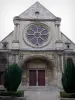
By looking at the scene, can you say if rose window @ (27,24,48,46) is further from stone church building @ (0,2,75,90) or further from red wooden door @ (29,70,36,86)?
red wooden door @ (29,70,36,86)

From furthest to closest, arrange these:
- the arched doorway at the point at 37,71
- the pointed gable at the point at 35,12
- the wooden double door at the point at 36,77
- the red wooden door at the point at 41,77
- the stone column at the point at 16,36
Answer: the pointed gable at the point at 35,12
the red wooden door at the point at 41,77
the wooden double door at the point at 36,77
the arched doorway at the point at 37,71
the stone column at the point at 16,36

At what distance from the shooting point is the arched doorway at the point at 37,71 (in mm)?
24375

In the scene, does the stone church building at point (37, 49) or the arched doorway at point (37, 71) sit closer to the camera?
the stone church building at point (37, 49)

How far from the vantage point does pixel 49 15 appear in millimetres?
26531

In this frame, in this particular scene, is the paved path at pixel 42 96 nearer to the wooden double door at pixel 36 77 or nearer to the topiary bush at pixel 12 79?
the topiary bush at pixel 12 79

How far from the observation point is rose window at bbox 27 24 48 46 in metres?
25.2

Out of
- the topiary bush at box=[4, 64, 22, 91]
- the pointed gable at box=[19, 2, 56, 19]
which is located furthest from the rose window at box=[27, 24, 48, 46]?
the topiary bush at box=[4, 64, 22, 91]

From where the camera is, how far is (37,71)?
82.1ft

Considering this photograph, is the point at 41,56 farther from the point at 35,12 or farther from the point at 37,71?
the point at 35,12

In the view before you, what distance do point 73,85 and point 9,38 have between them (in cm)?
1373

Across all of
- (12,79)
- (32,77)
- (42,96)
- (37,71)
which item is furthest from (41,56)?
(12,79)

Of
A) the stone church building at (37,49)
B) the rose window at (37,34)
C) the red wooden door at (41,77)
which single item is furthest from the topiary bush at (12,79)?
the rose window at (37,34)

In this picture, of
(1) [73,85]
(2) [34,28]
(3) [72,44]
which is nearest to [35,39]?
(2) [34,28]

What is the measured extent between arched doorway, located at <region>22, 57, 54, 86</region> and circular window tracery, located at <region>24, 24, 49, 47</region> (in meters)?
2.28
